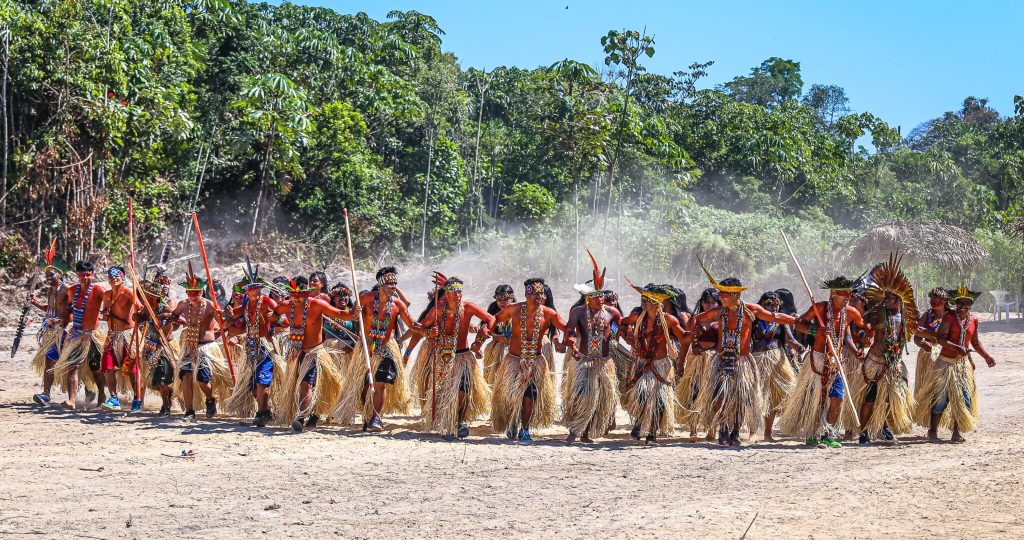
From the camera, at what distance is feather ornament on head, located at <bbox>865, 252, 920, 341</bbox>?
9.09 metres

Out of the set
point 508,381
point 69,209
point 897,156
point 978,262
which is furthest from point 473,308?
point 897,156

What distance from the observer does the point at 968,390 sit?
9.10 meters

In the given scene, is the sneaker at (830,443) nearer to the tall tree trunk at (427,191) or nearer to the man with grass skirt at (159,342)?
the man with grass skirt at (159,342)

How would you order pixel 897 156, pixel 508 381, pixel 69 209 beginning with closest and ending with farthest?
1. pixel 508 381
2. pixel 69 209
3. pixel 897 156

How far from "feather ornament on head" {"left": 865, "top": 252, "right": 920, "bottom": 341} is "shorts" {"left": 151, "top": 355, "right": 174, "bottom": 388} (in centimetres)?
644

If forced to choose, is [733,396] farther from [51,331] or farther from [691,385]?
[51,331]

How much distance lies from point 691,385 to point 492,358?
6.41 ft

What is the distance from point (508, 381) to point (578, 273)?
1444 cm

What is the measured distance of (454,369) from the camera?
29.9 ft

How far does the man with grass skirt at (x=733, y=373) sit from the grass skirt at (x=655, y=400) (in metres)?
0.30

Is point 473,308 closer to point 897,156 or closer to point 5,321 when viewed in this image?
point 5,321

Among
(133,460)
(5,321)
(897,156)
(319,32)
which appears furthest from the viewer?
(897,156)

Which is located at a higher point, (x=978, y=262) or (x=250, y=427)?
(x=978, y=262)

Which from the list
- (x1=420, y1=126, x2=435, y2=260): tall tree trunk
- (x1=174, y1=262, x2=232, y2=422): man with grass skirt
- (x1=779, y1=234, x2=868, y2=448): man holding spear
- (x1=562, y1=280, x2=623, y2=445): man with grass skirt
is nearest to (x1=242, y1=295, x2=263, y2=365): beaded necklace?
(x1=174, y1=262, x2=232, y2=422): man with grass skirt
